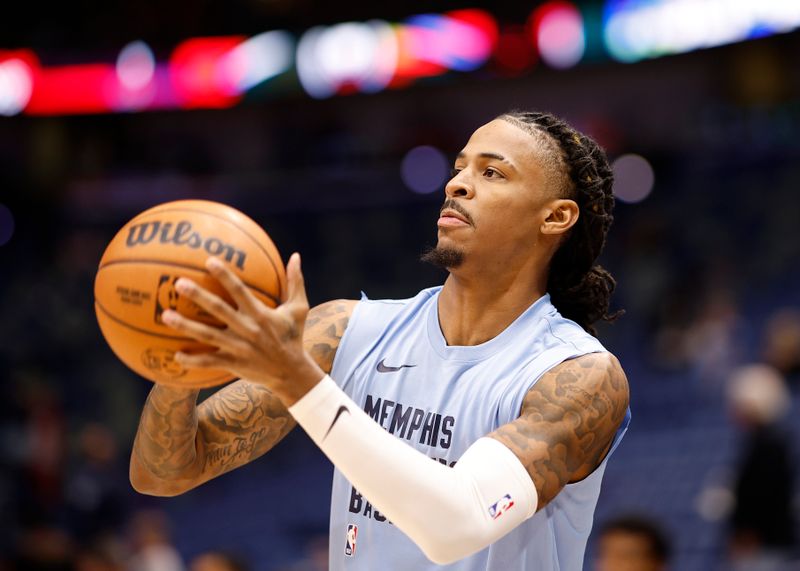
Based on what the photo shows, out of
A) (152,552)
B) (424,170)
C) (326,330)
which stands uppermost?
(326,330)

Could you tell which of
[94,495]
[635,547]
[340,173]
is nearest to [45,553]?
[94,495]

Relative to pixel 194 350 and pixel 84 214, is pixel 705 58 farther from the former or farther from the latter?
A: pixel 194 350

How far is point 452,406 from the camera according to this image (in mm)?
2984

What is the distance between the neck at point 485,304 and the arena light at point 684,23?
12.3m

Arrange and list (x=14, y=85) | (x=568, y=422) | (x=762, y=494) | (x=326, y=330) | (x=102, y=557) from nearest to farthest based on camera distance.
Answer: (x=568, y=422) → (x=326, y=330) → (x=762, y=494) → (x=102, y=557) → (x=14, y=85)

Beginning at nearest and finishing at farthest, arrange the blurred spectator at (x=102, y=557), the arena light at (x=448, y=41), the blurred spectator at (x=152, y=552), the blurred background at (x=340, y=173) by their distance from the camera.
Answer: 1. the blurred spectator at (x=102, y=557)
2. the blurred spectator at (x=152, y=552)
3. the blurred background at (x=340, y=173)
4. the arena light at (x=448, y=41)

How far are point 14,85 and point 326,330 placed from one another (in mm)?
14855

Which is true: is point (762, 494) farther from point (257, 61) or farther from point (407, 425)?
point (257, 61)

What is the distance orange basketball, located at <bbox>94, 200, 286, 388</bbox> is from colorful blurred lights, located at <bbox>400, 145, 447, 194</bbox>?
1400cm

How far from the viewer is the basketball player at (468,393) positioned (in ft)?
7.97

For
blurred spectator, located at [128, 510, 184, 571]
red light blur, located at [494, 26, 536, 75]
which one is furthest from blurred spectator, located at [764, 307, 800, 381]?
red light blur, located at [494, 26, 536, 75]

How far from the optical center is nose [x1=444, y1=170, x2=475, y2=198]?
3.10 metres

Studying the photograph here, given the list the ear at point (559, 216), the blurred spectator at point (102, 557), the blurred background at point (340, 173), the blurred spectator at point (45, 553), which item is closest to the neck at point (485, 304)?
the ear at point (559, 216)

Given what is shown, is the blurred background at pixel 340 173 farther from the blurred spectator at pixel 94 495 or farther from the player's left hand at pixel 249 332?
the player's left hand at pixel 249 332
